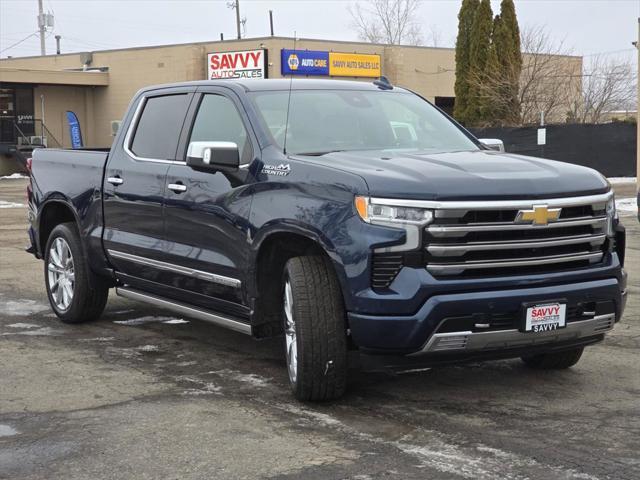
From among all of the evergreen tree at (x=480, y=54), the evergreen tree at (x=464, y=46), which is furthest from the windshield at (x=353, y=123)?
the evergreen tree at (x=464, y=46)

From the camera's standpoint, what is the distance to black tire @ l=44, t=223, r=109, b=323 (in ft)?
26.3

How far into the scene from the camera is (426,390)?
600 centimetres

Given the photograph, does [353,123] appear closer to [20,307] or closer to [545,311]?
[545,311]

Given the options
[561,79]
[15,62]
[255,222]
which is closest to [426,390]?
[255,222]

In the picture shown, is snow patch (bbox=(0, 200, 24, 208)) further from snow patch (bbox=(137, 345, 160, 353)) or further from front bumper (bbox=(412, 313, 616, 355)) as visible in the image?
front bumper (bbox=(412, 313, 616, 355))

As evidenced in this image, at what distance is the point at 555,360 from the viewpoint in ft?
21.2

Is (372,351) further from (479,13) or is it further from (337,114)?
(479,13)

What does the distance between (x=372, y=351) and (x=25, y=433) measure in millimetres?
1883

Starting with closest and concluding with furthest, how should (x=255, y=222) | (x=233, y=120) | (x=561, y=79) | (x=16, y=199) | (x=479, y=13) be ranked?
(x=255, y=222)
(x=233, y=120)
(x=16, y=199)
(x=479, y=13)
(x=561, y=79)

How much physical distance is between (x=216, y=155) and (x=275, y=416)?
5.43ft

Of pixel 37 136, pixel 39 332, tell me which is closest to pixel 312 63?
pixel 37 136

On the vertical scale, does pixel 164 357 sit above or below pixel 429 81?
below

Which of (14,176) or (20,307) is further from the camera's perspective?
(14,176)

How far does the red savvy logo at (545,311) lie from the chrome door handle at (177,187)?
2.56m
